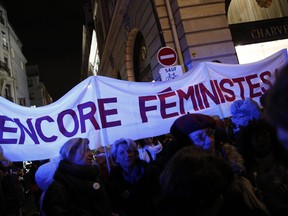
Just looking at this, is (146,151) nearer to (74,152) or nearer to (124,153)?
(124,153)

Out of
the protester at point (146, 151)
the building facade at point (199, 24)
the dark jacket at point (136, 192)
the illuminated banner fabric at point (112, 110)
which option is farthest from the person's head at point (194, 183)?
the building facade at point (199, 24)

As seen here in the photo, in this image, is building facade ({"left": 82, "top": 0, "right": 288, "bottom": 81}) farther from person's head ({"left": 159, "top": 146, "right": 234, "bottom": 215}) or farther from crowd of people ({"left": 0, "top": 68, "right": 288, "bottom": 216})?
person's head ({"left": 159, "top": 146, "right": 234, "bottom": 215})

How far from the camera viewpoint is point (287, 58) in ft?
20.4

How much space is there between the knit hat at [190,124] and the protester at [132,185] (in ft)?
2.60

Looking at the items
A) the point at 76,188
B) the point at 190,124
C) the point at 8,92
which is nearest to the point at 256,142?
the point at 190,124

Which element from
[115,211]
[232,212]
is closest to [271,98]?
[232,212]

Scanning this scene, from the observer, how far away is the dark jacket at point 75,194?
9.71ft

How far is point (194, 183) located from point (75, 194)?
178cm

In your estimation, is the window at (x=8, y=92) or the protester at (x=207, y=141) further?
the window at (x=8, y=92)

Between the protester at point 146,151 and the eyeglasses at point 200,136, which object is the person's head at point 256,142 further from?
the protester at point 146,151

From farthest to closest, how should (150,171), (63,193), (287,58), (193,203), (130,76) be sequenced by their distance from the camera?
1. (130,76)
2. (287,58)
3. (150,171)
4. (63,193)
5. (193,203)

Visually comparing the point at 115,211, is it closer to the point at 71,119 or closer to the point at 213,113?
the point at 71,119

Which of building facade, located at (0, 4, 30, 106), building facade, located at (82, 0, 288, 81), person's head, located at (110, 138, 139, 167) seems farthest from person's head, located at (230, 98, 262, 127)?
building facade, located at (0, 4, 30, 106)

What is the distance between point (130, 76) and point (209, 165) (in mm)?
15956
